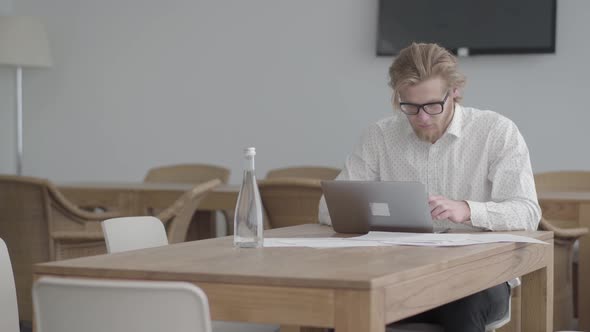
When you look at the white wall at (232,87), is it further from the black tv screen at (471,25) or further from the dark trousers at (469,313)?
the dark trousers at (469,313)

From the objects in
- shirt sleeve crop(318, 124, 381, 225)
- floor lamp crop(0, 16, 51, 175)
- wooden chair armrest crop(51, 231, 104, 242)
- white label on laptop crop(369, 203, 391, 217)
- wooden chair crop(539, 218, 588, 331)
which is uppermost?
floor lamp crop(0, 16, 51, 175)

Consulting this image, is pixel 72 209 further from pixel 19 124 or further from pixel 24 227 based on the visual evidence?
pixel 19 124

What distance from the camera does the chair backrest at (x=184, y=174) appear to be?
18.6ft

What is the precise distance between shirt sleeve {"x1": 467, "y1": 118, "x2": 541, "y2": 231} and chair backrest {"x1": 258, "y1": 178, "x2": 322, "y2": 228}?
1.04 meters

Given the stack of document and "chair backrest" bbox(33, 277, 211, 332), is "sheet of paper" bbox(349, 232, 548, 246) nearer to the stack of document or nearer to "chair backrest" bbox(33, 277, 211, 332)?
the stack of document

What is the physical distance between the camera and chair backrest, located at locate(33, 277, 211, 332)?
1.54 m

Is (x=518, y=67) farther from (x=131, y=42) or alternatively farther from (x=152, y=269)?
(x=152, y=269)

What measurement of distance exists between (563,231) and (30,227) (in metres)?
2.12

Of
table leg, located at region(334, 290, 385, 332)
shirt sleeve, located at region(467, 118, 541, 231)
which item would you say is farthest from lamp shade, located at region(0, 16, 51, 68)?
table leg, located at region(334, 290, 385, 332)

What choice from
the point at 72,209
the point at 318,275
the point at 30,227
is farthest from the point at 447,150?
the point at 30,227

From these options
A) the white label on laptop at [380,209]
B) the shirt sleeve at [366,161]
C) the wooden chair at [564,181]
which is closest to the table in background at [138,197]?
the shirt sleeve at [366,161]

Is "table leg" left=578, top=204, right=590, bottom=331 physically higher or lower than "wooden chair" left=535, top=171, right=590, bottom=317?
lower

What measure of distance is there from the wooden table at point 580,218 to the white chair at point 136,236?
155cm

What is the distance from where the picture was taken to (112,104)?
6.79m
